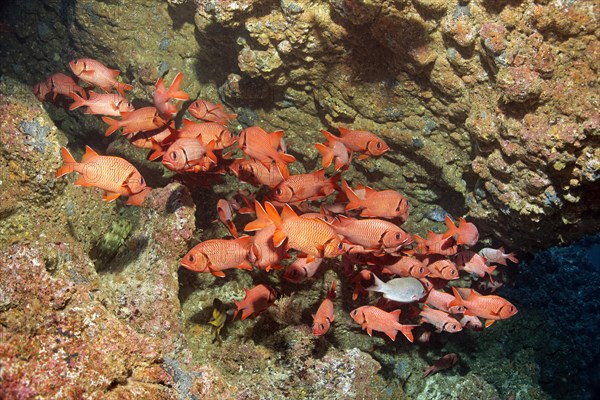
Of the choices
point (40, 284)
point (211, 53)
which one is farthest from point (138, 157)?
point (40, 284)

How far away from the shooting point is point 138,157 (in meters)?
6.16

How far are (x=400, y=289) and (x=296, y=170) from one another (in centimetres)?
262

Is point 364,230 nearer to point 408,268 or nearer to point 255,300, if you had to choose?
point 408,268

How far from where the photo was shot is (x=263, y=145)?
14.2ft

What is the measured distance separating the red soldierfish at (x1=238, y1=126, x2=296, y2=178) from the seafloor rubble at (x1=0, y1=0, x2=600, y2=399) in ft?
3.39

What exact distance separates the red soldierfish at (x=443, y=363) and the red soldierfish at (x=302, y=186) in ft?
11.2

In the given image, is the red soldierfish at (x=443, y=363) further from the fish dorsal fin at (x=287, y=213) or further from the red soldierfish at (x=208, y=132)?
the red soldierfish at (x=208, y=132)

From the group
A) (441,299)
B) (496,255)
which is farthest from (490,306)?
(496,255)

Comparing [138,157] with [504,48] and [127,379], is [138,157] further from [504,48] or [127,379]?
[504,48]

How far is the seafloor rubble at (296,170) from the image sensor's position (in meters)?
2.98

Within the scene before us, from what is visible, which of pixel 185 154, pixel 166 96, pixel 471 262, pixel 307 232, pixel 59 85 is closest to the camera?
pixel 307 232

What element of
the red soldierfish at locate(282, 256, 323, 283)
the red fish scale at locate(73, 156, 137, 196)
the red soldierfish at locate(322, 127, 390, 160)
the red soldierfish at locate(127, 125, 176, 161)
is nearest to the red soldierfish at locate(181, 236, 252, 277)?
the red soldierfish at locate(282, 256, 323, 283)

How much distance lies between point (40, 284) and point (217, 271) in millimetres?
1559

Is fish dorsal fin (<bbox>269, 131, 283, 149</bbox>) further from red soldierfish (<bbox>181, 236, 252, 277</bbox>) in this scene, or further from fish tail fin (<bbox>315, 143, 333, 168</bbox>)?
red soldierfish (<bbox>181, 236, 252, 277</bbox>)
